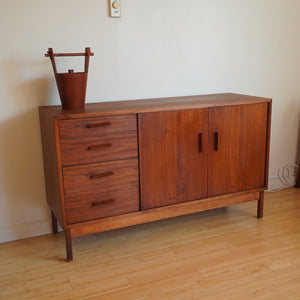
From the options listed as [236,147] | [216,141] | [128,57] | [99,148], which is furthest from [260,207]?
[128,57]

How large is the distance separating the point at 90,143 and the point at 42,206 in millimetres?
676

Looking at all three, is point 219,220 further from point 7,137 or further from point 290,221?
point 7,137

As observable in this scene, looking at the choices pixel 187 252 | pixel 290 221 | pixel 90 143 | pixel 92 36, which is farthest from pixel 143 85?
pixel 290 221

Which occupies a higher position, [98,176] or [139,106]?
[139,106]

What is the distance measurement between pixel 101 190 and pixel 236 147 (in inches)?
34.8

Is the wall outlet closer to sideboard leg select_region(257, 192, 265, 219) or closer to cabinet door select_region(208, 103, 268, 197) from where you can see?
cabinet door select_region(208, 103, 268, 197)

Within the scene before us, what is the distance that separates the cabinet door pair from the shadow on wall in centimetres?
67

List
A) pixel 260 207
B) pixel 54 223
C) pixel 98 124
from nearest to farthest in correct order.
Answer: pixel 98 124 → pixel 54 223 → pixel 260 207

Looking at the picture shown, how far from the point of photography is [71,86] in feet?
6.69

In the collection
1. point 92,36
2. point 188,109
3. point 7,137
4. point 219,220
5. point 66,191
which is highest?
point 92,36

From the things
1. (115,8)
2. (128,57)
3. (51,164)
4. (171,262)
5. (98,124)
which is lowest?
(171,262)

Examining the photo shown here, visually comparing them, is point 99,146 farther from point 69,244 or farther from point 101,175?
point 69,244

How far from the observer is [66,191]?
1.97m

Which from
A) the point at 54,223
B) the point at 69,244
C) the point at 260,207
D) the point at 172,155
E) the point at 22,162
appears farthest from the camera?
the point at 260,207
